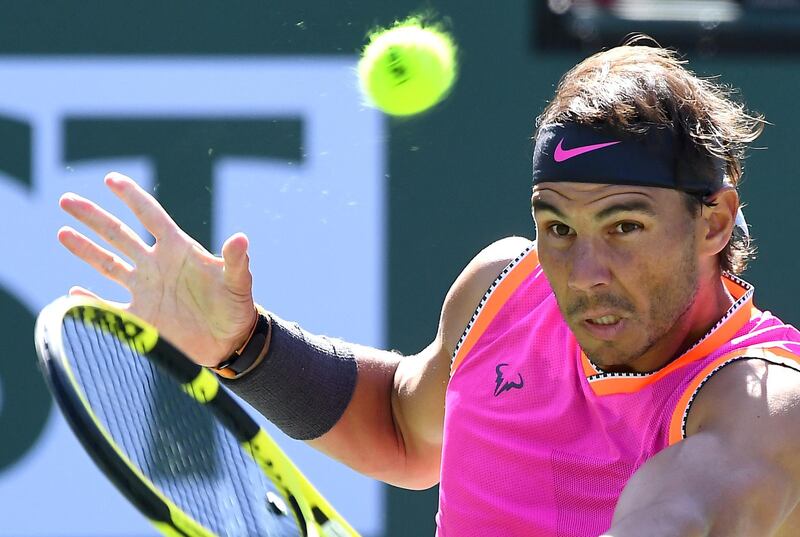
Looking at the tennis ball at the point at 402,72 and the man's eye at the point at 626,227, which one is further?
the tennis ball at the point at 402,72

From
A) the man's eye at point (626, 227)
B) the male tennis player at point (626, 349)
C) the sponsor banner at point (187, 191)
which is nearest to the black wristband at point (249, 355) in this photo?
the male tennis player at point (626, 349)

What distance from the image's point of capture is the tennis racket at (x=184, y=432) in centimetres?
219

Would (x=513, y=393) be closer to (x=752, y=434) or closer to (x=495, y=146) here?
(x=752, y=434)

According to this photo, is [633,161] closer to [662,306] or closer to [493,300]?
[662,306]

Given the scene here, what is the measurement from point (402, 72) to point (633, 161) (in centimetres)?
107

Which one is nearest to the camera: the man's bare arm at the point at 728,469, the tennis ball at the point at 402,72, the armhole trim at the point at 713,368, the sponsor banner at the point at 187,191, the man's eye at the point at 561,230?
the man's bare arm at the point at 728,469

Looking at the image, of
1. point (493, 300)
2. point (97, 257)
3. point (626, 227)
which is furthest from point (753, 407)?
point (97, 257)

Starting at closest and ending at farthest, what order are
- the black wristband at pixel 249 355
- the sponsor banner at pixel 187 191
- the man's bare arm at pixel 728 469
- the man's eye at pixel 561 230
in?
the man's bare arm at pixel 728 469
the man's eye at pixel 561 230
the black wristband at pixel 249 355
the sponsor banner at pixel 187 191

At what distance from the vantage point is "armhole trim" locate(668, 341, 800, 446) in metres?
2.07

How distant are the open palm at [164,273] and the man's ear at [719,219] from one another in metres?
0.88

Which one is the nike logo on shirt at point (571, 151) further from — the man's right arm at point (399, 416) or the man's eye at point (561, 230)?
the man's right arm at point (399, 416)

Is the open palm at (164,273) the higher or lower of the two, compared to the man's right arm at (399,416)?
higher

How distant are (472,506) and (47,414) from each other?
1991 mm

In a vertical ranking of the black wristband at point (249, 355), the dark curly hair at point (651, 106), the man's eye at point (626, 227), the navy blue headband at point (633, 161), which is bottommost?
the black wristband at point (249, 355)
